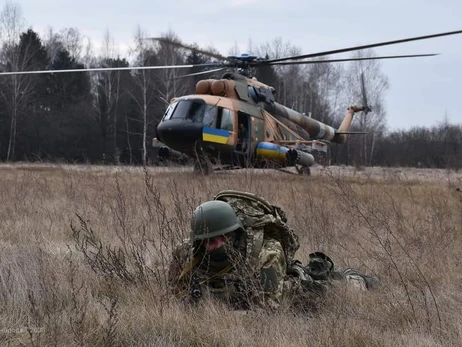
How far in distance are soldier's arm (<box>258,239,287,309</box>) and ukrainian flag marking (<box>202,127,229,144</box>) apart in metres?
9.16

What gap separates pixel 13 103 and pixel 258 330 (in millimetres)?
31901

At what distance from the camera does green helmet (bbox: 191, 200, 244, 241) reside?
3.35 metres

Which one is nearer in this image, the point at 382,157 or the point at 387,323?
the point at 387,323

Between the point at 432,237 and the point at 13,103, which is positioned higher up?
the point at 13,103

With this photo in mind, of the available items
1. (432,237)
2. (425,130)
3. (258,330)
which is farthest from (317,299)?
(425,130)

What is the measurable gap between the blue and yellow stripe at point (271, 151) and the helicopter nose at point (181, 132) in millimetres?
1968

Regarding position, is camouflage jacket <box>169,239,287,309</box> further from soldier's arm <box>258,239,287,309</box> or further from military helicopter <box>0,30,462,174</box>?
military helicopter <box>0,30,462,174</box>

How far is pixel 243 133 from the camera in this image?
13758mm

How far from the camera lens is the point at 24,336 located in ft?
8.87

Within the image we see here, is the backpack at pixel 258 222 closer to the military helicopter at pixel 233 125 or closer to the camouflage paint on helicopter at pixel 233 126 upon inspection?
the camouflage paint on helicopter at pixel 233 126

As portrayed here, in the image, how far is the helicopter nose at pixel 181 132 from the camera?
40.9ft

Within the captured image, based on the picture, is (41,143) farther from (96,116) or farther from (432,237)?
(432,237)

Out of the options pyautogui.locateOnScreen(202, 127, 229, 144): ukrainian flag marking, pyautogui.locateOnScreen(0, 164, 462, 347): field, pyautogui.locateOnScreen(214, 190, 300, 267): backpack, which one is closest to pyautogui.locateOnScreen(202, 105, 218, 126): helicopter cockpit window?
pyautogui.locateOnScreen(202, 127, 229, 144): ukrainian flag marking

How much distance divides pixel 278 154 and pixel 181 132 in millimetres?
2606
